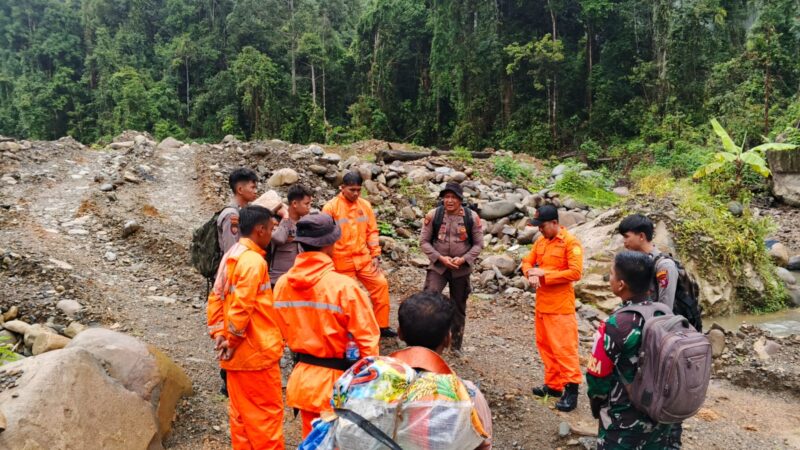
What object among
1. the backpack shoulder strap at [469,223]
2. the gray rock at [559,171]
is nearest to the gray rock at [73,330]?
the backpack shoulder strap at [469,223]

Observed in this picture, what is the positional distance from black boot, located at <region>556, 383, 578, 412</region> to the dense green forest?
1639cm

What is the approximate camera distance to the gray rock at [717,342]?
578 centimetres

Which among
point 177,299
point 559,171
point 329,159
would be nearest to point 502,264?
point 329,159

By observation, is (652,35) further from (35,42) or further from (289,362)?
(35,42)

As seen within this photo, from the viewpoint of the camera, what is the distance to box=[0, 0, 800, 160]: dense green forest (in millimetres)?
20266

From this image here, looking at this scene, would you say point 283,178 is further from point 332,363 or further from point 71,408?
point 332,363

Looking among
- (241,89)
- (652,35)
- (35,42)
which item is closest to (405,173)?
(652,35)

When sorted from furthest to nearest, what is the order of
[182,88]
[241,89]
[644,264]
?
[182,88] < [241,89] < [644,264]

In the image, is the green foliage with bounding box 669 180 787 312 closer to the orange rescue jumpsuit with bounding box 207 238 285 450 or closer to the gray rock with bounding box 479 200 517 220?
the gray rock with bounding box 479 200 517 220

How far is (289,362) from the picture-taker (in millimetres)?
4695

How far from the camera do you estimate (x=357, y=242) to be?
491cm

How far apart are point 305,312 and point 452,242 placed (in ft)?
8.19

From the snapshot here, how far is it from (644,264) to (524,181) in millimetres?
11088

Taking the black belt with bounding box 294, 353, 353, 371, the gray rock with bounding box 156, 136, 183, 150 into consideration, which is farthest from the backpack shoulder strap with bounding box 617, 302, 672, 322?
the gray rock with bounding box 156, 136, 183, 150
